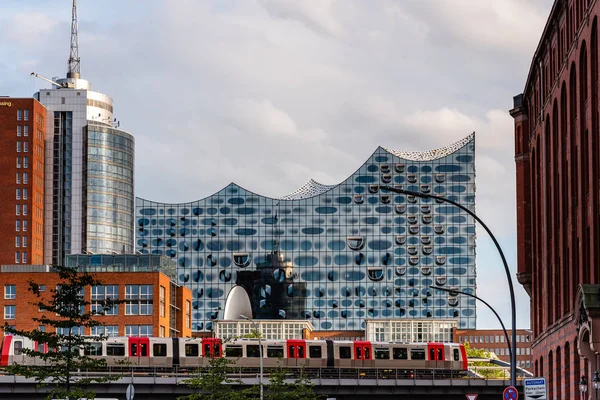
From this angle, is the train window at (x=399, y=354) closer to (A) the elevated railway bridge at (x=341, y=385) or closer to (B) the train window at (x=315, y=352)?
(B) the train window at (x=315, y=352)

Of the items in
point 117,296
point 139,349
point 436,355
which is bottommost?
point 436,355

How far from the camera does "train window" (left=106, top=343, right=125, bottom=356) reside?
9819 centimetres

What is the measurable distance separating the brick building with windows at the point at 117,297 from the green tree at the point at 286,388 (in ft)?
161

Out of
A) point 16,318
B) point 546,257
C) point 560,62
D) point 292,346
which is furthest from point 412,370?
point 16,318

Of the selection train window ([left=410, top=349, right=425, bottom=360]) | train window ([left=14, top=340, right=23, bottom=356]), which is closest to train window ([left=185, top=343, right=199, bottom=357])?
train window ([left=14, top=340, right=23, bottom=356])

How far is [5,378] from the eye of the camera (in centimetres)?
8750

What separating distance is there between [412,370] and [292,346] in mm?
10628

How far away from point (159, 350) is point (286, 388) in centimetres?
1587

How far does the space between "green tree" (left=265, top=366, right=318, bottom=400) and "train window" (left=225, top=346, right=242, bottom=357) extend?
11.1 m

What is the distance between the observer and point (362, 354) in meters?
103

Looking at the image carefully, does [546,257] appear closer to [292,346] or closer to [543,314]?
[543,314]

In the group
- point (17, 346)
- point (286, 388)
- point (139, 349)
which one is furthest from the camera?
point (17, 346)

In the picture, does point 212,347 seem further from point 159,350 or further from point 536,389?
point 536,389

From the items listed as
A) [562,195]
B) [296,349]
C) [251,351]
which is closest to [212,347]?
[251,351]
